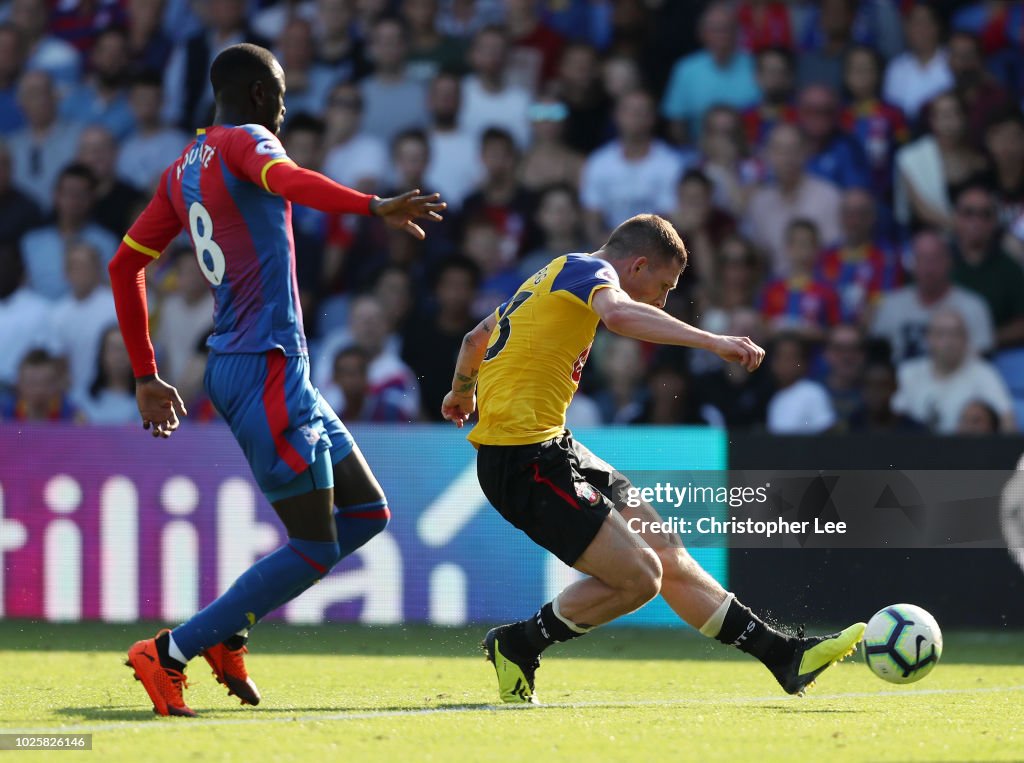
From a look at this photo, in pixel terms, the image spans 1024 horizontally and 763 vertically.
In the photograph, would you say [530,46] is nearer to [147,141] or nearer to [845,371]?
[147,141]

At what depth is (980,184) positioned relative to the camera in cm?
1184

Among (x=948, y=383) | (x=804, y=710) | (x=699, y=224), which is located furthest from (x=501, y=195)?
(x=804, y=710)

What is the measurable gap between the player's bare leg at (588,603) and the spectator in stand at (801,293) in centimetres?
551

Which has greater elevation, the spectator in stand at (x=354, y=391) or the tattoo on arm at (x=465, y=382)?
the tattoo on arm at (x=465, y=382)

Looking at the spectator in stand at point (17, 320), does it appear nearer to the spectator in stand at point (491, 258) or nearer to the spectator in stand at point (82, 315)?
the spectator in stand at point (82, 315)

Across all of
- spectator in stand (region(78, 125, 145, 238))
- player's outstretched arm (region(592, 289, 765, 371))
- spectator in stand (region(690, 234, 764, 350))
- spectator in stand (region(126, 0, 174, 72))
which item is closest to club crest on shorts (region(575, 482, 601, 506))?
player's outstretched arm (region(592, 289, 765, 371))

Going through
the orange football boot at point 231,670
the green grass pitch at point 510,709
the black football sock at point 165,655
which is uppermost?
the black football sock at point 165,655

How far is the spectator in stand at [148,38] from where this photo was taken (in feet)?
48.9

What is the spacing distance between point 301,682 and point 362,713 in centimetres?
129

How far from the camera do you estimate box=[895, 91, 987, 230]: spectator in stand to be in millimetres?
12086

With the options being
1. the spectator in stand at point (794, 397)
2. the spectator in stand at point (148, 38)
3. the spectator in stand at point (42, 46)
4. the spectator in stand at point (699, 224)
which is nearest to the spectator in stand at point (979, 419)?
the spectator in stand at point (794, 397)

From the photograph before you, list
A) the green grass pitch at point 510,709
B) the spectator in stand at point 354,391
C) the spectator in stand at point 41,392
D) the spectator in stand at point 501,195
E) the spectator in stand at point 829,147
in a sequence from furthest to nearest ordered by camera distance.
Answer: the spectator in stand at point 501,195
the spectator in stand at point 829,147
the spectator in stand at point 41,392
the spectator in stand at point 354,391
the green grass pitch at point 510,709

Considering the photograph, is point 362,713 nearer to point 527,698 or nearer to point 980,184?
point 527,698

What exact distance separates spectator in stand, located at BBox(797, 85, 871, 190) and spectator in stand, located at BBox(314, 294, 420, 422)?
141 inches
